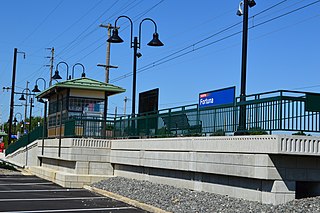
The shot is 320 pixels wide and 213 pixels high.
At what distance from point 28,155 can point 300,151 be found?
27.2 metres

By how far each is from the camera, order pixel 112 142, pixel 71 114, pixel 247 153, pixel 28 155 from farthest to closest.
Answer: pixel 28 155, pixel 71 114, pixel 112 142, pixel 247 153

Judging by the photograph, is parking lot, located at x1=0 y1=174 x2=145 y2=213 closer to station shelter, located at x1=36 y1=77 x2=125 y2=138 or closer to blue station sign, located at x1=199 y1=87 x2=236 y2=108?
blue station sign, located at x1=199 y1=87 x2=236 y2=108

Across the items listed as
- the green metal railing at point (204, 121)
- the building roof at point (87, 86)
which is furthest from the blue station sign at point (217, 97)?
the building roof at point (87, 86)

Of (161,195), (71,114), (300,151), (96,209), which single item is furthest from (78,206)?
(71,114)

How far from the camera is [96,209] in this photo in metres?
15.1

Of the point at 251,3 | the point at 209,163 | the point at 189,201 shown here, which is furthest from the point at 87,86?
the point at 189,201

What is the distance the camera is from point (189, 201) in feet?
45.8

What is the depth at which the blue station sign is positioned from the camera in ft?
51.2

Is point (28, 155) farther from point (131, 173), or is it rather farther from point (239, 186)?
point (239, 186)

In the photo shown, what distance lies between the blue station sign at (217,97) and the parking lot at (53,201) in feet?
13.1

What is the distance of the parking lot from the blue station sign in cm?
400

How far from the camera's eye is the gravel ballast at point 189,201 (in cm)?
1152

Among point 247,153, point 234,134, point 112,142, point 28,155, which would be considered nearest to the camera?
point 247,153

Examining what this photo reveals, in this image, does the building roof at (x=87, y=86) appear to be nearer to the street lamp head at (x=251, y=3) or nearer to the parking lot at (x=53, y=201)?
the parking lot at (x=53, y=201)
